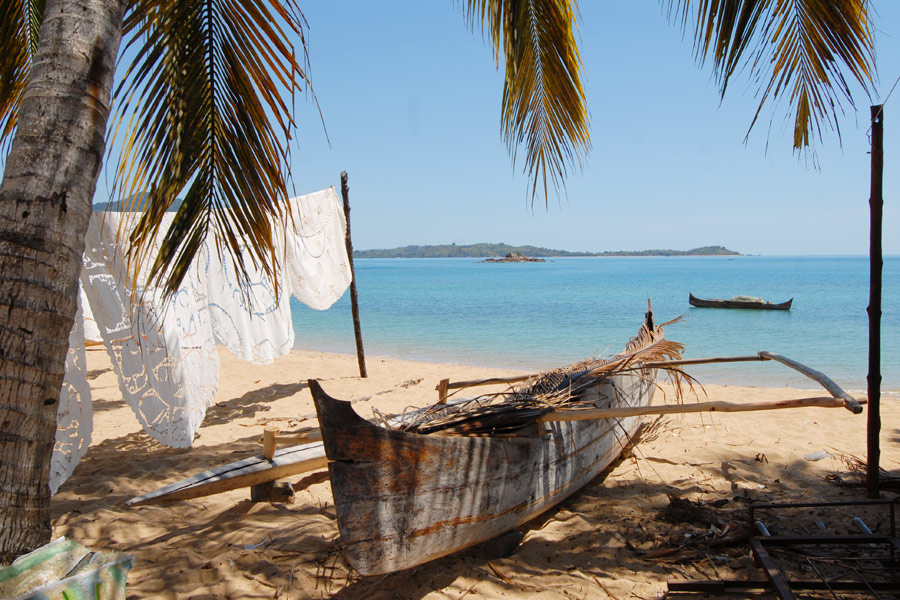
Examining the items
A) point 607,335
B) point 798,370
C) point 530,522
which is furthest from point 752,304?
point 530,522

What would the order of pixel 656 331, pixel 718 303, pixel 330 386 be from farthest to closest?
1. pixel 718 303
2. pixel 330 386
3. pixel 656 331

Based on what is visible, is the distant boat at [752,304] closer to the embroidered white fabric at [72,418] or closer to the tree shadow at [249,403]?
the tree shadow at [249,403]

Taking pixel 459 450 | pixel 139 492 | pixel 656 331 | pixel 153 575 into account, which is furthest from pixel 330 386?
pixel 459 450

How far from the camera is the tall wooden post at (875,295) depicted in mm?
3193

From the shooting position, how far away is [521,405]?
288cm

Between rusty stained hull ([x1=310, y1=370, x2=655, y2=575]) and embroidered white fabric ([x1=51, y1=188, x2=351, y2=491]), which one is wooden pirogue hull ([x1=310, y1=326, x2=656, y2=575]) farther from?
embroidered white fabric ([x1=51, y1=188, x2=351, y2=491])

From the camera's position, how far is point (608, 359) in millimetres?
4258

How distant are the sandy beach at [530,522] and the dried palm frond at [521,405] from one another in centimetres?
68

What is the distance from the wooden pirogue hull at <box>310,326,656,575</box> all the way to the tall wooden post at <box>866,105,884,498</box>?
188 cm

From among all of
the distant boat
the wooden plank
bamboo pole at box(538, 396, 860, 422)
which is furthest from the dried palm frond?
the distant boat

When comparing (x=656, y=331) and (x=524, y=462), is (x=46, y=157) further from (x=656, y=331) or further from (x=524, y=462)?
(x=656, y=331)

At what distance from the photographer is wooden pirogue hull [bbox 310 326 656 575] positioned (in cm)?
214

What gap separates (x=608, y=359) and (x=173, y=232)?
3.17 m

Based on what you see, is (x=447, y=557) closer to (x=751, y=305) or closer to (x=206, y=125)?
(x=206, y=125)
